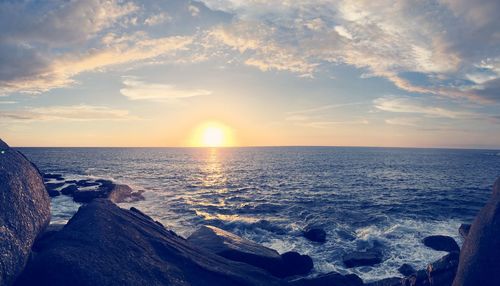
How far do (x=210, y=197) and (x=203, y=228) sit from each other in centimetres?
2539

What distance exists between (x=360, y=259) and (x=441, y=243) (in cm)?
731

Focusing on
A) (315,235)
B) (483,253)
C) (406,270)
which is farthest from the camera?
(315,235)

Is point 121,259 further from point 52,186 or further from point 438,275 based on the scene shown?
point 52,186

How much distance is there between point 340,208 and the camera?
3588 cm

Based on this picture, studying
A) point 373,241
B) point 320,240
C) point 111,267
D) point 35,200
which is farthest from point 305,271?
point 35,200

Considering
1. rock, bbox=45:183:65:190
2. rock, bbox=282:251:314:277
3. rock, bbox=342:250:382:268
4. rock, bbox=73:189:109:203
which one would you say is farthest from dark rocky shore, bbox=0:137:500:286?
rock, bbox=45:183:65:190

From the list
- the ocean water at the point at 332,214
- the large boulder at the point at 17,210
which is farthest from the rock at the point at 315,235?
the large boulder at the point at 17,210

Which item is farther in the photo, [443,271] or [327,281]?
[327,281]

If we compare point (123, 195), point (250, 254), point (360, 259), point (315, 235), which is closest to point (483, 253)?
point (360, 259)

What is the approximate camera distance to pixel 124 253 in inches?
435

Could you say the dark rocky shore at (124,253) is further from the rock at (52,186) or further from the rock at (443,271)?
the rock at (52,186)

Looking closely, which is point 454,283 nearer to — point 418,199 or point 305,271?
point 305,271

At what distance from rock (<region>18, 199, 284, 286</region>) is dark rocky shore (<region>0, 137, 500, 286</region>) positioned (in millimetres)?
32

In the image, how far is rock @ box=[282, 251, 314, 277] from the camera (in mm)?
17341
